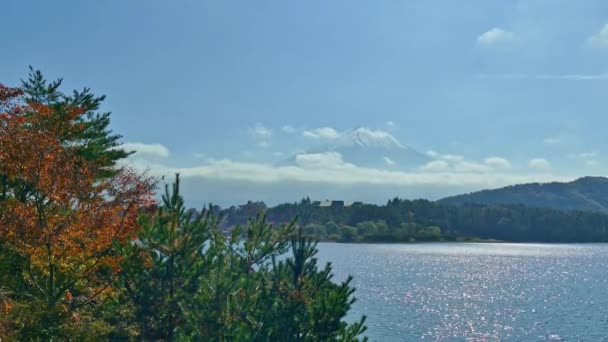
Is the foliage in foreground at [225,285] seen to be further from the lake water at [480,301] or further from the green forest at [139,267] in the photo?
the lake water at [480,301]

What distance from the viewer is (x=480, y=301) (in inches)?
3834

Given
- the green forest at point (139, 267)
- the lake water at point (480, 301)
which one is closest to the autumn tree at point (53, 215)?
the green forest at point (139, 267)

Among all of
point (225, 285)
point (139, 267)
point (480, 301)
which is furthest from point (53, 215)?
point (480, 301)

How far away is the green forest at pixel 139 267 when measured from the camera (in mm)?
26031

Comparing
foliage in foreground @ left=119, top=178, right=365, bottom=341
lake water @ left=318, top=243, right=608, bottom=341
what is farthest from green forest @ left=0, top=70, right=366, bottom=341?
lake water @ left=318, top=243, right=608, bottom=341

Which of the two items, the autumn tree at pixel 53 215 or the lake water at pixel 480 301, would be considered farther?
the lake water at pixel 480 301

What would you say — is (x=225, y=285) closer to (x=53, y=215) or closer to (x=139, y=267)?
(x=139, y=267)

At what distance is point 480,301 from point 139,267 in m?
81.1

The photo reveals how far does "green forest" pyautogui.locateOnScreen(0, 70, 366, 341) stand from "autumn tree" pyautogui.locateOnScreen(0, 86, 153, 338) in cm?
6

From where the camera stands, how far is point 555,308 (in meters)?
89.1

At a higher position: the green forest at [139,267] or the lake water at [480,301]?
the green forest at [139,267]

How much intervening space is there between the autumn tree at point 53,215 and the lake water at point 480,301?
130 ft

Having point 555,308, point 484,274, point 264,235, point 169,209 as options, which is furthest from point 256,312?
point 484,274

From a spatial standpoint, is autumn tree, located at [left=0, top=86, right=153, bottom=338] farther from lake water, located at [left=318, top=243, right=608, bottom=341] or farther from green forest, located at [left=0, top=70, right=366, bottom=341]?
lake water, located at [left=318, top=243, right=608, bottom=341]
